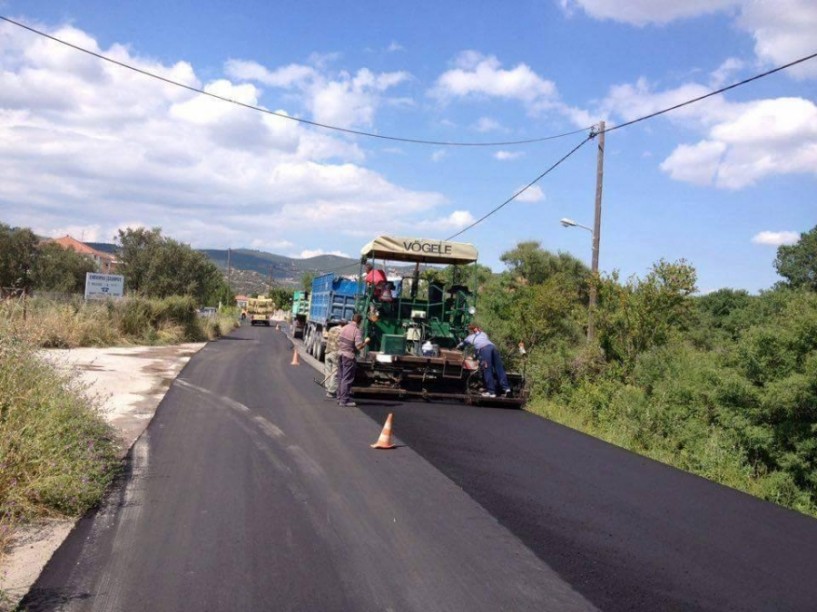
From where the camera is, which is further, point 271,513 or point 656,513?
point 656,513

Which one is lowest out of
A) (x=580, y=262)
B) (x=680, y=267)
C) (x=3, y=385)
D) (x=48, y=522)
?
(x=48, y=522)

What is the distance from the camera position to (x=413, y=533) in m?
6.00

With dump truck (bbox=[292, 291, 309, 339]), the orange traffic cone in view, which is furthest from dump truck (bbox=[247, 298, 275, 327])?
the orange traffic cone

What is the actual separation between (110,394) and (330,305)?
12.2 metres

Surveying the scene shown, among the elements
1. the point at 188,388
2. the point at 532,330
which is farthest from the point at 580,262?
the point at 188,388

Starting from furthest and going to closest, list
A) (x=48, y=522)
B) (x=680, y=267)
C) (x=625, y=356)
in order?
1. (x=625, y=356)
2. (x=680, y=267)
3. (x=48, y=522)

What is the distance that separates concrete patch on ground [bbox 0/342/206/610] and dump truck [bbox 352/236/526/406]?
4199 millimetres

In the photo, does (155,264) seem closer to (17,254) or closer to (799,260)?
(17,254)

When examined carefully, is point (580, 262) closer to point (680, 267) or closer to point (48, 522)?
point (680, 267)

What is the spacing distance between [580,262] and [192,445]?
148 feet

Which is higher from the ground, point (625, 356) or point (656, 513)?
point (625, 356)

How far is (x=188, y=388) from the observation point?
14.9 m

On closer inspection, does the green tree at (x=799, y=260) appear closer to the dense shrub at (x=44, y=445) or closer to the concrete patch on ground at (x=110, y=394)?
the concrete patch on ground at (x=110, y=394)

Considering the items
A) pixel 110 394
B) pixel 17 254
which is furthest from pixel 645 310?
pixel 17 254
